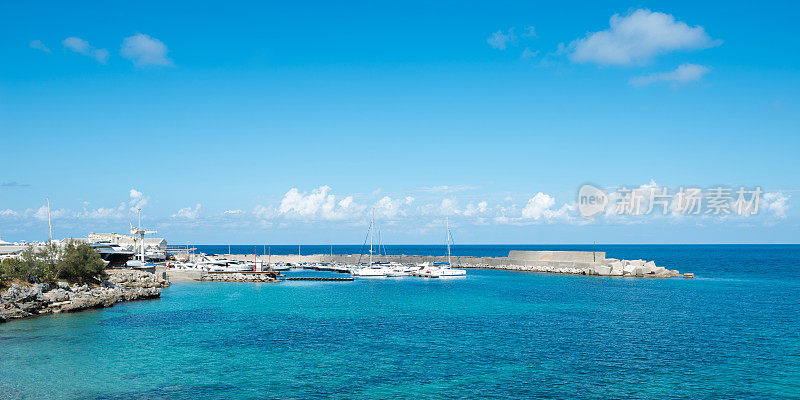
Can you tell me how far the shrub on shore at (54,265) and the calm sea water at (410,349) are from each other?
8.59 m

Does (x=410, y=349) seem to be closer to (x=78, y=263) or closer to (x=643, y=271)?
(x=78, y=263)

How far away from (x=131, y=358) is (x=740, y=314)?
57.7m

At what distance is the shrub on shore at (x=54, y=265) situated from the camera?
55.2m

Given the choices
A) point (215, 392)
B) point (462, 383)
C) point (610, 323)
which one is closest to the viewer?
point (215, 392)

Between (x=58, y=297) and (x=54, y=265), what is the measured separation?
9717mm

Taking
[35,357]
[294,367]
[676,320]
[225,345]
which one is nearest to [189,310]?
[225,345]

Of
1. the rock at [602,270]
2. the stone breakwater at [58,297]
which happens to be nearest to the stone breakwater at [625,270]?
the rock at [602,270]

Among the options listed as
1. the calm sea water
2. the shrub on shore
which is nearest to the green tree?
the shrub on shore

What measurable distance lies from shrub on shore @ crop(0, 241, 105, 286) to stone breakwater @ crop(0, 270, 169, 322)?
1.71 meters

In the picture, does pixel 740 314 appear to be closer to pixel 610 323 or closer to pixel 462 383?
pixel 610 323

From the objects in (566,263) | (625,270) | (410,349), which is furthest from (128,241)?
(410,349)

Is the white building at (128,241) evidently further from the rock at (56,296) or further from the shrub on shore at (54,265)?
the rock at (56,296)

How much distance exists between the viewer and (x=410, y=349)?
38.5 m

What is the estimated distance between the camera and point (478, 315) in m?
55.9
